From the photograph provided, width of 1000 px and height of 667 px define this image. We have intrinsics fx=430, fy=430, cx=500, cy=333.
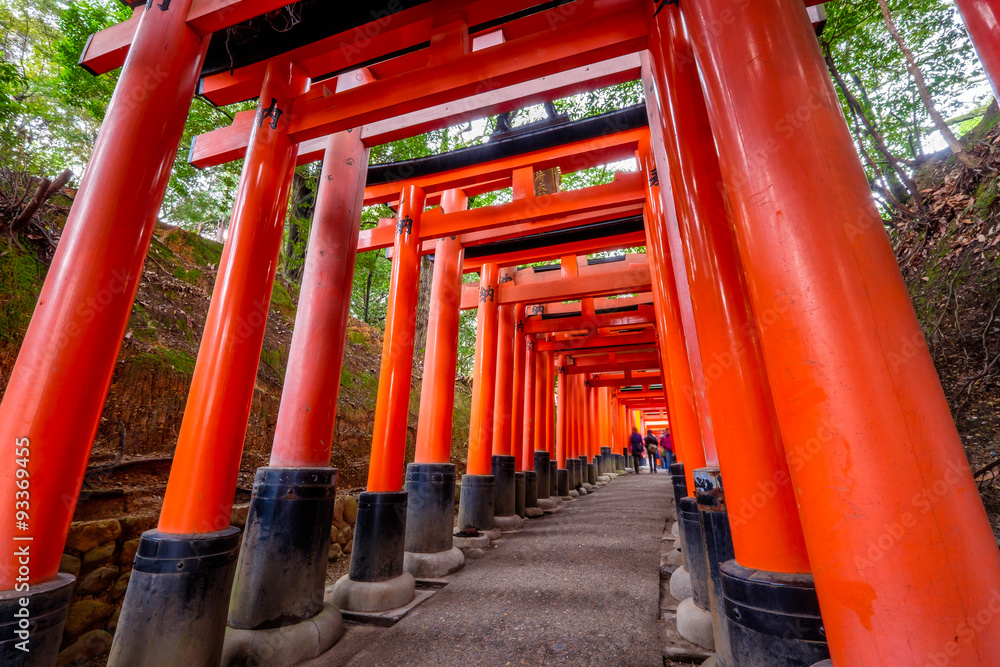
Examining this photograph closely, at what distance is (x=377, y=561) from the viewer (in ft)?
11.7

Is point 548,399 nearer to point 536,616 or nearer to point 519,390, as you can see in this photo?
point 519,390

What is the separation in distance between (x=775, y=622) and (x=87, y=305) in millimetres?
3163

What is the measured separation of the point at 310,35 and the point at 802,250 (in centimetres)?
352

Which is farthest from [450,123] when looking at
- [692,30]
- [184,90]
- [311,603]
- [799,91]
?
[311,603]

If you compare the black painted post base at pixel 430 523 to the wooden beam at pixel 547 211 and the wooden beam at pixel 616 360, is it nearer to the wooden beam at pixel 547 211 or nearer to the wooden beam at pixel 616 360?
the wooden beam at pixel 547 211

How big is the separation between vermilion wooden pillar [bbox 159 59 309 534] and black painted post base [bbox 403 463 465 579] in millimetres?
2161

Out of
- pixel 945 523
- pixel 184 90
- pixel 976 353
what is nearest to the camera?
pixel 945 523

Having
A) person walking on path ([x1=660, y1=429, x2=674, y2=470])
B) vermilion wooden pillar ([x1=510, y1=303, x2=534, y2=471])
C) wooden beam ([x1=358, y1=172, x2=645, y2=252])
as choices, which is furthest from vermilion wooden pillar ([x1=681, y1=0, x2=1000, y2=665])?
person walking on path ([x1=660, y1=429, x2=674, y2=470])

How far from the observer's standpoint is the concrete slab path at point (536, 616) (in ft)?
8.68

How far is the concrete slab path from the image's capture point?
2645 millimetres

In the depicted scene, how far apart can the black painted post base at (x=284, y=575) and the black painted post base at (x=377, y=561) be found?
1.37 feet

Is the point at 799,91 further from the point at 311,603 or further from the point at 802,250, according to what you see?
the point at 311,603

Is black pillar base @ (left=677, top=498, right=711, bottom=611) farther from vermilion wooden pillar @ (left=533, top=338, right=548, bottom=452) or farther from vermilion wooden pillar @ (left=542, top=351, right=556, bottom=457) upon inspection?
vermilion wooden pillar @ (left=542, top=351, right=556, bottom=457)

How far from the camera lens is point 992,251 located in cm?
360
